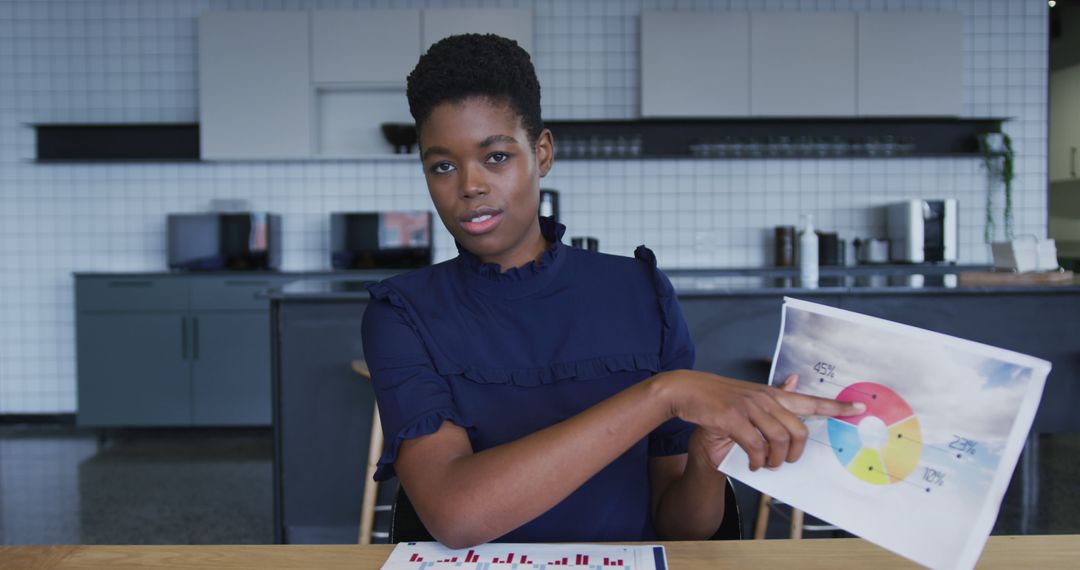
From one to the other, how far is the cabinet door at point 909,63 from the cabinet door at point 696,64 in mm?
684

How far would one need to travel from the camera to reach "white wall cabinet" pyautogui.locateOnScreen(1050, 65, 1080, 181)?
5.47 metres

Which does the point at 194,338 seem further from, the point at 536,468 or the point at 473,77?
the point at 536,468

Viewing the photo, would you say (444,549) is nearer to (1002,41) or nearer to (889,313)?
(889,313)

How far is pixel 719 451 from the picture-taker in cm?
90

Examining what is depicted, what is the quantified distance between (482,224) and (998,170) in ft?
16.3

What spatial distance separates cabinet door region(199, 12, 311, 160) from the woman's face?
158 inches

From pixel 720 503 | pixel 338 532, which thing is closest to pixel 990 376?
pixel 720 503

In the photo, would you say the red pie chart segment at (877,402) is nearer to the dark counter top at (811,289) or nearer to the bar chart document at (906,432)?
the bar chart document at (906,432)

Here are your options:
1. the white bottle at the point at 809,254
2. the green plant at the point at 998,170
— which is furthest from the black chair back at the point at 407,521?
the green plant at the point at 998,170

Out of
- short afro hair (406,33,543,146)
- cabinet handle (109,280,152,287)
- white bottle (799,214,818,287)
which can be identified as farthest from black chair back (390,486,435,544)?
cabinet handle (109,280,152,287)

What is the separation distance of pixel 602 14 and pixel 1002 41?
2.41 meters

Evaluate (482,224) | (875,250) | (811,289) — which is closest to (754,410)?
(482,224)

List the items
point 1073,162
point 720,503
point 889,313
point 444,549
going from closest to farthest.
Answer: point 444,549, point 720,503, point 889,313, point 1073,162

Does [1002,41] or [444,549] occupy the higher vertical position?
[1002,41]
